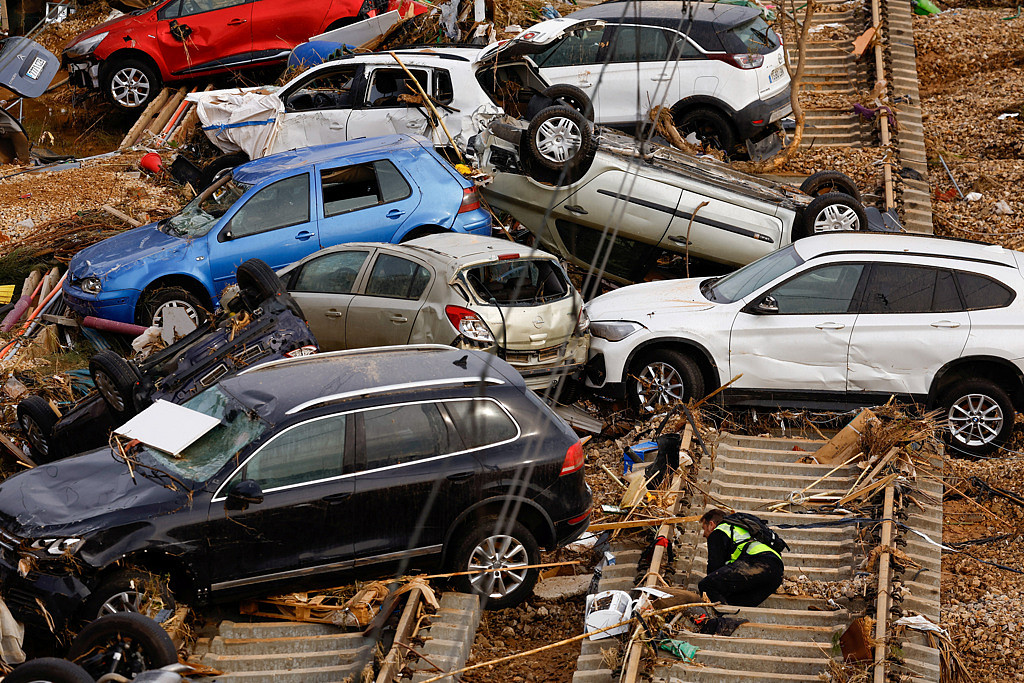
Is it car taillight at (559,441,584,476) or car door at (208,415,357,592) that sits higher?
car taillight at (559,441,584,476)

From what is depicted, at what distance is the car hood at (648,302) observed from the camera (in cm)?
1015

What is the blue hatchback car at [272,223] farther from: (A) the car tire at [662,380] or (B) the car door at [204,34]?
(B) the car door at [204,34]

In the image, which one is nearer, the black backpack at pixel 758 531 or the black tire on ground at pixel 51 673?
the black tire on ground at pixel 51 673

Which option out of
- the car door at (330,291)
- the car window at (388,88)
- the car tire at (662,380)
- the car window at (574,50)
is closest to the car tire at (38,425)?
the car door at (330,291)

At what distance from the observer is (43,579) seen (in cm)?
645

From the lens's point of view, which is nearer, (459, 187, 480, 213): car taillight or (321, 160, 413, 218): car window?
(321, 160, 413, 218): car window

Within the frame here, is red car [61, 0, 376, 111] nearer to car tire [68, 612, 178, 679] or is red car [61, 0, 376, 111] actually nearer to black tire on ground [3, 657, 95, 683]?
car tire [68, 612, 178, 679]

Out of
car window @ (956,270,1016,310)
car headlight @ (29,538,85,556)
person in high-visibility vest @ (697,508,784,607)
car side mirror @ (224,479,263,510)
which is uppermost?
car window @ (956,270,1016,310)

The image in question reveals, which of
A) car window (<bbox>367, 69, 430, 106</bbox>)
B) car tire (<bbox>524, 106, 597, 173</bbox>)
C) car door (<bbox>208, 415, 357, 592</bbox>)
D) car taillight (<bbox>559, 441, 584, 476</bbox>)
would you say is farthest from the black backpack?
car window (<bbox>367, 69, 430, 106</bbox>)

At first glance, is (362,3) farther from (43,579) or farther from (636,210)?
(43,579)

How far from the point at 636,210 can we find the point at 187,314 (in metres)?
4.99

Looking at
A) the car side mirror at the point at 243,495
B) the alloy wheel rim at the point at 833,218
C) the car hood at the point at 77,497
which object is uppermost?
the alloy wheel rim at the point at 833,218

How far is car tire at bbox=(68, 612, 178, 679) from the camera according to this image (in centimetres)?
605

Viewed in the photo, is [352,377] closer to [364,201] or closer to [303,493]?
[303,493]
